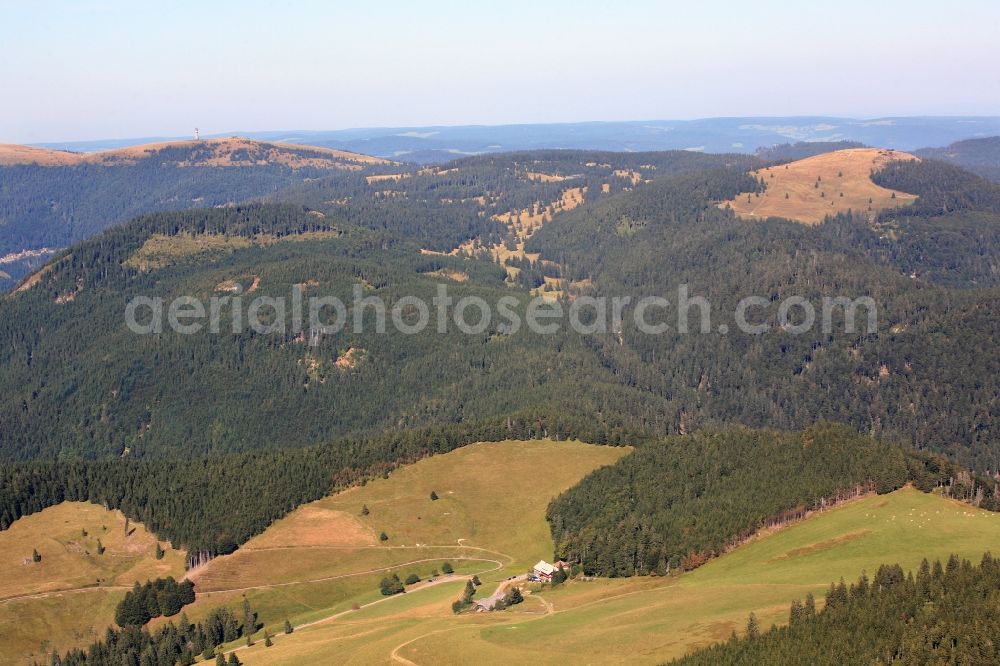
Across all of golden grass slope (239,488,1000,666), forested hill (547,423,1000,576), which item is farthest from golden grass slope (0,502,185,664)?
forested hill (547,423,1000,576)

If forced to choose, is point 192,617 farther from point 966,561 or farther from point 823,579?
point 966,561

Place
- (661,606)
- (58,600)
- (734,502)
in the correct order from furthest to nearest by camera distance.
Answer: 1. (58,600)
2. (734,502)
3. (661,606)

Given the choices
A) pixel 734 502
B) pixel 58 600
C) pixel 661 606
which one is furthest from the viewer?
pixel 58 600

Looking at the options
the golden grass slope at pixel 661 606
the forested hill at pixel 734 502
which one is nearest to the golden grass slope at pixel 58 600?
the golden grass slope at pixel 661 606

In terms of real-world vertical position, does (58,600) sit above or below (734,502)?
below

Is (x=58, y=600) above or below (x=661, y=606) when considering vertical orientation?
below


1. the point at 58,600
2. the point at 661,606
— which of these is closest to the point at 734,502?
the point at 661,606

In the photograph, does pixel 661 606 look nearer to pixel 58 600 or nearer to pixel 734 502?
pixel 734 502

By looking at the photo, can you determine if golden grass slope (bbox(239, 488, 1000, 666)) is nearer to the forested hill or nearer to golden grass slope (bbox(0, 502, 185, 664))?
the forested hill

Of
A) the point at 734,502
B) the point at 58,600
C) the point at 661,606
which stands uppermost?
the point at 734,502

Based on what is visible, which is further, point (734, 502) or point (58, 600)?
point (58, 600)

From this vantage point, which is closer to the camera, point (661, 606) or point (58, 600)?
point (661, 606)
